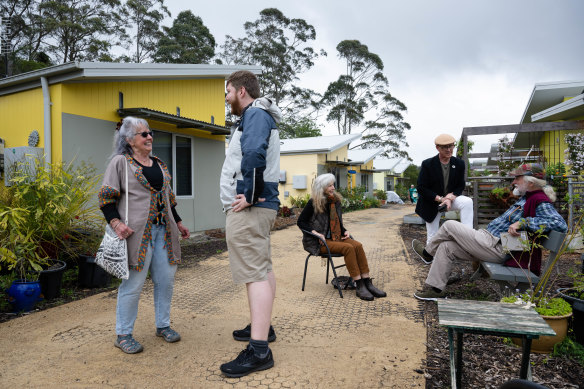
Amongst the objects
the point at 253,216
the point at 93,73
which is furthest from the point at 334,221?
the point at 93,73

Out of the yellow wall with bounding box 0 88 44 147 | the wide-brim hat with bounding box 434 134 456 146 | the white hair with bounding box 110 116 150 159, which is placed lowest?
the white hair with bounding box 110 116 150 159

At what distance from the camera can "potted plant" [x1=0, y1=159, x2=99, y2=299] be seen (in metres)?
3.86

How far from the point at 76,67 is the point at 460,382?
6453 mm

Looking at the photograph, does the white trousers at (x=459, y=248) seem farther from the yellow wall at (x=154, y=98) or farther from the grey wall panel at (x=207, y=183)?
the grey wall panel at (x=207, y=183)

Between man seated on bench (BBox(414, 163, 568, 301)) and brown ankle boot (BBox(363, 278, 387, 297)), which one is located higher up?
man seated on bench (BBox(414, 163, 568, 301))

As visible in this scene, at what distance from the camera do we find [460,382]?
86.5 inches

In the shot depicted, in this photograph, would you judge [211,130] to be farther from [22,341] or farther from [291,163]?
[291,163]

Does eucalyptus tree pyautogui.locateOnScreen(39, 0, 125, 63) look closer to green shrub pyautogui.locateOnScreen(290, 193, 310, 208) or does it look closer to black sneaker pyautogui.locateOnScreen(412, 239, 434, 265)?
green shrub pyautogui.locateOnScreen(290, 193, 310, 208)

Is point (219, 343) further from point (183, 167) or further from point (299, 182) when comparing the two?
point (299, 182)

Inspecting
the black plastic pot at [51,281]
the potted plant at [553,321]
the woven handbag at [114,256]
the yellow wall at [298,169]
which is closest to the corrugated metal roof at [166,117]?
the black plastic pot at [51,281]

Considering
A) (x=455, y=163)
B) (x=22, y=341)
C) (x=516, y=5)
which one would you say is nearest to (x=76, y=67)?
(x=22, y=341)

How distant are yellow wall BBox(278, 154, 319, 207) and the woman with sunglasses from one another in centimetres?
1502

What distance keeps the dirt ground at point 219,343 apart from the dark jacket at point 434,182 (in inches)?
39.0

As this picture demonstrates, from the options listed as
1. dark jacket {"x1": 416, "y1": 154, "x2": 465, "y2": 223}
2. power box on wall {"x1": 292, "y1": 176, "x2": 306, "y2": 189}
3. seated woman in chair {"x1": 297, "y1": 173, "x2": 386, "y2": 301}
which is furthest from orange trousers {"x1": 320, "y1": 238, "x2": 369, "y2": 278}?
power box on wall {"x1": 292, "y1": 176, "x2": 306, "y2": 189}
